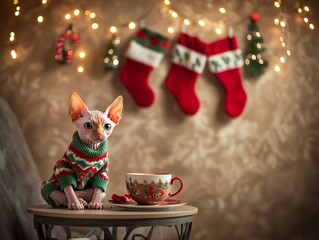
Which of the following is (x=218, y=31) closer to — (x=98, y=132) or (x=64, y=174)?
(x=98, y=132)

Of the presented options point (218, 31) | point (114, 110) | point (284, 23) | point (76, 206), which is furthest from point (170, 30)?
point (76, 206)

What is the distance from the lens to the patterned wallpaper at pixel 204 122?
249 cm

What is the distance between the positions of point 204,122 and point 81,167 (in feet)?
3.91

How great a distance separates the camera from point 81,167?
1.67 metres

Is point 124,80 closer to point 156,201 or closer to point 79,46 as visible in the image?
point 79,46

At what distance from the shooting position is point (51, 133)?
247 cm

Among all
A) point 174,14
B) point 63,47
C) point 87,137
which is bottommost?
point 87,137

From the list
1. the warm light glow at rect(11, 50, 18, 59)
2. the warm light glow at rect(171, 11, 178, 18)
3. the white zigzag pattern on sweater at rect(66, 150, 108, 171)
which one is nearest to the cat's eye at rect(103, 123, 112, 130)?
the white zigzag pattern on sweater at rect(66, 150, 108, 171)

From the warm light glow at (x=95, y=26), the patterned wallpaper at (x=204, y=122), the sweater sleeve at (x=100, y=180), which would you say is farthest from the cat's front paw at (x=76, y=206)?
the warm light glow at (x=95, y=26)

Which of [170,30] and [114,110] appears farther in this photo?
[170,30]

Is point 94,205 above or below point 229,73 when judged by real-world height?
below

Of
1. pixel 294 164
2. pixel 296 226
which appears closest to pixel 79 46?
pixel 294 164

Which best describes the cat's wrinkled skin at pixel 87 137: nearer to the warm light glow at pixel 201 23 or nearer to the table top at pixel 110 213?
the table top at pixel 110 213

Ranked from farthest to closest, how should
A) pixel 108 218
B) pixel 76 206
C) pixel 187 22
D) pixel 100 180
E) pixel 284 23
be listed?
pixel 284 23 < pixel 187 22 < pixel 100 180 < pixel 76 206 < pixel 108 218
